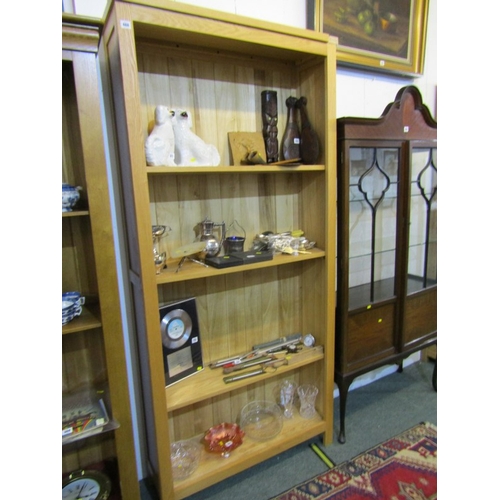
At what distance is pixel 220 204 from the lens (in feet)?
5.04

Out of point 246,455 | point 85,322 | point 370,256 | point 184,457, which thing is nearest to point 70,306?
point 85,322

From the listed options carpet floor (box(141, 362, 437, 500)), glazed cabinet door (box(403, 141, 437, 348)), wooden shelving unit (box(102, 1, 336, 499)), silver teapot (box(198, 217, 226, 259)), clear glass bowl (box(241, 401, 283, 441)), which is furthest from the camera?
glazed cabinet door (box(403, 141, 437, 348))

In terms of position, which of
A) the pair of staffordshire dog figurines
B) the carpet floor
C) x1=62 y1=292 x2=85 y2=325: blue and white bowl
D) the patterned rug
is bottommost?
the carpet floor

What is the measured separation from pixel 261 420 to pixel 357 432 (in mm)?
548

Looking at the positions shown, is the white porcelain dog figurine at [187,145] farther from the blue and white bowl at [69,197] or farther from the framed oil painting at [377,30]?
the framed oil painting at [377,30]

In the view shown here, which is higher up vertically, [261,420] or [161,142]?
[161,142]

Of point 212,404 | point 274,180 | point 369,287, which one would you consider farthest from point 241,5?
point 212,404

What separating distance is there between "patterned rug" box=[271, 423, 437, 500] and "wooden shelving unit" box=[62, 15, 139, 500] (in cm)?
80

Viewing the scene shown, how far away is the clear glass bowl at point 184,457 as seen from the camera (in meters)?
1.46

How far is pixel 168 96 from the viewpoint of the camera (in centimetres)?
137

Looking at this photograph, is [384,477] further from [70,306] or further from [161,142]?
[161,142]

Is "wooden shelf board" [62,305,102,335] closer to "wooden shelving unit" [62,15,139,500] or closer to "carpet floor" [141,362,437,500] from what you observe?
"wooden shelving unit" [62,15,139,500]

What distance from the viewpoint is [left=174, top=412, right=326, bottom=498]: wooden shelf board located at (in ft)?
4.67

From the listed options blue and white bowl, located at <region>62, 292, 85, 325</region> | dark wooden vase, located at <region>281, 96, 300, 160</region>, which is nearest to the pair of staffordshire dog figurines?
dark wooden vase, located at <region>281, 96, 300, 160</region>
